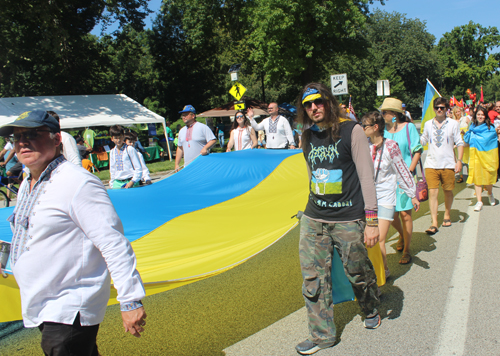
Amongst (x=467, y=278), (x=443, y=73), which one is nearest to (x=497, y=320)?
(x=467, y=278)

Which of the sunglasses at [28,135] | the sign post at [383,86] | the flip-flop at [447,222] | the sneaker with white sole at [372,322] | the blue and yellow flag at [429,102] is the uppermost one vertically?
the sign post at [383,86]

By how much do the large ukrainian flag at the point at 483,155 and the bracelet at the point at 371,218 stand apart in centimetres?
540

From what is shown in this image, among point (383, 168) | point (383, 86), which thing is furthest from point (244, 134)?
point (383, 86)

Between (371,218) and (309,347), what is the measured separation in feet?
3.57

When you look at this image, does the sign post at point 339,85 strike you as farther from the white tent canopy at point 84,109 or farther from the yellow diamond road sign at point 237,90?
the white tent canopy at point 84,109

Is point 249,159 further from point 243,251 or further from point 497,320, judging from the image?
point 497,320

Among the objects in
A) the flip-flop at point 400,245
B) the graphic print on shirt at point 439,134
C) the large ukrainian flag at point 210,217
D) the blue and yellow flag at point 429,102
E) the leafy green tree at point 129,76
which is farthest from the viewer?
the leafy green tree at point 129,76

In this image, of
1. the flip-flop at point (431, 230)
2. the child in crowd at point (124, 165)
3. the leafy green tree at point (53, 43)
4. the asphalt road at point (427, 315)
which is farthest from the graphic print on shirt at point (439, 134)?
the leafy green tree at point (53, 43)

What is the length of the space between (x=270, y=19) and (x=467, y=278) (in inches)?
929

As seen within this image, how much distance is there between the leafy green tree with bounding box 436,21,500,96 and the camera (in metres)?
66.1

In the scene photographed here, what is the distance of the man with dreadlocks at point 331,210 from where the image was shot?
3041 millimetres

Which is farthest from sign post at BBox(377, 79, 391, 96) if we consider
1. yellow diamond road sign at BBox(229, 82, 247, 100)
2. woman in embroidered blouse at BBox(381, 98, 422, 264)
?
woman in embroidered blouse at BBox(381, 98, 422, 264)

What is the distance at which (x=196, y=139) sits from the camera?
23.3 feet

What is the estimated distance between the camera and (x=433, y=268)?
4.70m
